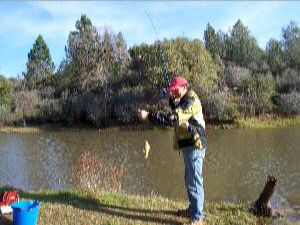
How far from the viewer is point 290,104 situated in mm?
31266

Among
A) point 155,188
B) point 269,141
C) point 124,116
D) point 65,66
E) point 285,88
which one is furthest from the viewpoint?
point 65,66

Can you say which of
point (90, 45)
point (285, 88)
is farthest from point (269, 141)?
point (90, 45)

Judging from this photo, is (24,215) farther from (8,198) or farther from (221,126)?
(221,126)

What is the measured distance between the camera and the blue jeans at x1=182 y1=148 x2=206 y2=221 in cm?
554

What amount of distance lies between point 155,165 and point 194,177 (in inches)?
387

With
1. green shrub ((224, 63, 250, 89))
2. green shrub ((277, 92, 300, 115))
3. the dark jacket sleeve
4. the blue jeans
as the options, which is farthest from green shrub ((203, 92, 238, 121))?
the dark jacket sleeve

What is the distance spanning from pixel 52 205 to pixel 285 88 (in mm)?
30797

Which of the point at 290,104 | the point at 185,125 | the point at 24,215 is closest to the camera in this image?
the point at 24,215

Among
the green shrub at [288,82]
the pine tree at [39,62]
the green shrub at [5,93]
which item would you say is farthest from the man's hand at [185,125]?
the pine tree at [39,62]

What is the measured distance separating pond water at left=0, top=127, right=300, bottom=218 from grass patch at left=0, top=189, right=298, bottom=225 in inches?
71.3

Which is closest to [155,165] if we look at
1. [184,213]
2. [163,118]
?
[184,213]

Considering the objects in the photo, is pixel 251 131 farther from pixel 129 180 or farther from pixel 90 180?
pixel 90 180

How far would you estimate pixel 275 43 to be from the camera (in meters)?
42.5

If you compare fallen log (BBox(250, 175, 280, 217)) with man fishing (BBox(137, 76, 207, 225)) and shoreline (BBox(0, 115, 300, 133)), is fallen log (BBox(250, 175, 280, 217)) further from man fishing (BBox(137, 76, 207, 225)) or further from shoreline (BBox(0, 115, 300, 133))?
shoreline (BBox(0, 115, 300, 133))
